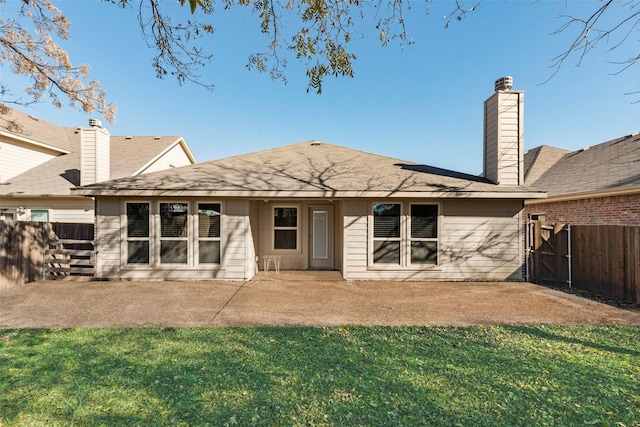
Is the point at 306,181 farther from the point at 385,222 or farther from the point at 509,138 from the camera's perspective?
the point at 509,138

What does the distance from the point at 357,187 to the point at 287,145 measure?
17.8ft

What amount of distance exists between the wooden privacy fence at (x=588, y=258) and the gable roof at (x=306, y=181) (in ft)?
4.35

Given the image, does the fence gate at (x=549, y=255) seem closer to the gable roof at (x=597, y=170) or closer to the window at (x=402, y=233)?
the window at (x=402, y=233)

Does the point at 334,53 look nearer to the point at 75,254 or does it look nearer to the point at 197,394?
the point at 197,394

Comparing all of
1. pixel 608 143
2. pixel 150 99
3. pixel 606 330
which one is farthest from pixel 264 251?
pixel 608 143

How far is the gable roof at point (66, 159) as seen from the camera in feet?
39.8

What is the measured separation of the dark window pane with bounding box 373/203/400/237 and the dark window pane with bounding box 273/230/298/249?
Result: 301 centimetres

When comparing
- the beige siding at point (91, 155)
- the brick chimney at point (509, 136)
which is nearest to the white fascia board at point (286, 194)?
the brick chimney at point (509, 136)

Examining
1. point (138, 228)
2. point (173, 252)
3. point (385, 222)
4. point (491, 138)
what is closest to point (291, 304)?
point (385, 222)

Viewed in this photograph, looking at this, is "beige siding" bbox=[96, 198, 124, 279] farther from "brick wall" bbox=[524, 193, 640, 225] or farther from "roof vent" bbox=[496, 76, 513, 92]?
"brick wall" bbox=[524, 193, 640, 225]

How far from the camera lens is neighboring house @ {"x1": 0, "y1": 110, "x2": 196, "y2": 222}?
35.0 ft

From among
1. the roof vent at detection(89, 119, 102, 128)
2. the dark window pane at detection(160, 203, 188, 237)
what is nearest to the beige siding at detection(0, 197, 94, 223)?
the roof vent at detection(89, 119, 102, 128)

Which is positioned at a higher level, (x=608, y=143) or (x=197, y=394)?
(x=608, y=143)

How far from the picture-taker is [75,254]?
845 cm
